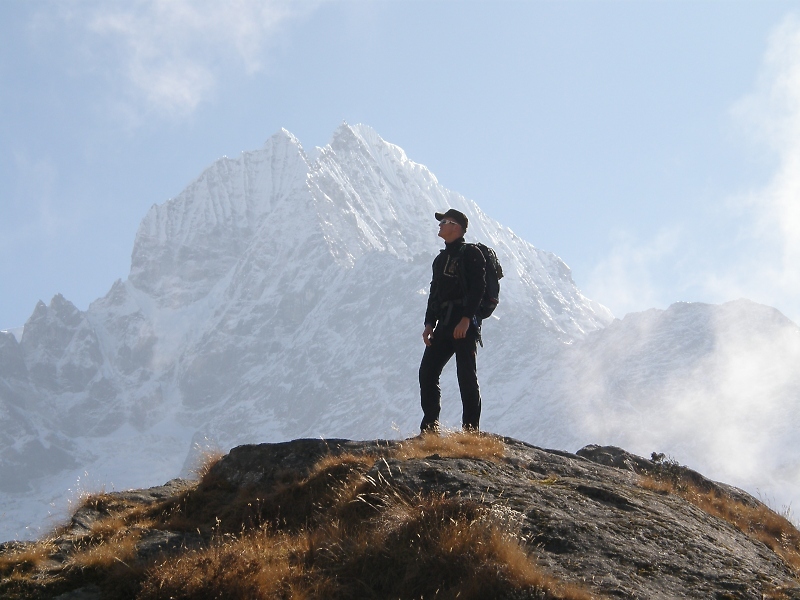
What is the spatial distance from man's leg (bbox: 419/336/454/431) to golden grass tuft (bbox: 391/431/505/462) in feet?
3.62

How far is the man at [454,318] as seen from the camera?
8.95 m

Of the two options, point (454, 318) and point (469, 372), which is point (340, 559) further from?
point (454, 318)

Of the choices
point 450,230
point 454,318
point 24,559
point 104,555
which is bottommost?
point 24,559

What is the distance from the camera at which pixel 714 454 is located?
6841 inches

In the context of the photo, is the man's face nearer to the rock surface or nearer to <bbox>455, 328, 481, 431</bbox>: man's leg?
<bbox>455, 328, 481, 431</bbox>: man's leg

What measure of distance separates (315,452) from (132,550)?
99.0 inches

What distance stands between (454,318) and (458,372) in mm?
600

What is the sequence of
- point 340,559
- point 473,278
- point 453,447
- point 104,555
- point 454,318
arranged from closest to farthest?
point 340,559, point 104,555, point 453,447, point 473,278, point 454,318

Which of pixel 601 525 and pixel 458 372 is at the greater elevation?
pixel 458 372

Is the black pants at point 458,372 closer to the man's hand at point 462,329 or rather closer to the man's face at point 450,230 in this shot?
the man's hand at point 462,329

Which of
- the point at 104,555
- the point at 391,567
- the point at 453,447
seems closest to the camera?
the point at 391,567

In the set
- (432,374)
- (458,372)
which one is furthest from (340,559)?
(432,374)

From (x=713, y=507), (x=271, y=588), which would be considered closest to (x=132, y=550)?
(x=271, y=588)

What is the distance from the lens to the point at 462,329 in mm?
8688
